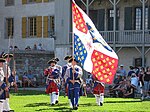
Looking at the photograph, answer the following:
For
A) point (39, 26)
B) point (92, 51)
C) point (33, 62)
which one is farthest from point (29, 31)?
point (92, 51)

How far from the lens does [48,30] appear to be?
41.8m

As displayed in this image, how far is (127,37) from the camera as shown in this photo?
3488 centimetres

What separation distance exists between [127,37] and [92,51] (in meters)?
18.1

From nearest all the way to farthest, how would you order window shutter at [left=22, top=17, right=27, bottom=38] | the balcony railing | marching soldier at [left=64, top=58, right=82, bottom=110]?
marching soldier at [left=64, top=58, right=82, bottom=110] → the balcony railing → window shutter at [left=22, top=17, right=27, bottom=38]

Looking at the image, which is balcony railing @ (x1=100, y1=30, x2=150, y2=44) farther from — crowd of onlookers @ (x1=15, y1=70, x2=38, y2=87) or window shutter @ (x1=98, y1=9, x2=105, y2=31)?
crowd of onlookers @ (x1=15, y1=70, x2=38, y2=87)

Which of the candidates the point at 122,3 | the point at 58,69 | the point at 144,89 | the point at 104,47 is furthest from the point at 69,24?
the point at 104,47

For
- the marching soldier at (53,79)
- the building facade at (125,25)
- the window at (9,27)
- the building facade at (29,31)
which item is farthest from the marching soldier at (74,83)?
the window at (9,27)

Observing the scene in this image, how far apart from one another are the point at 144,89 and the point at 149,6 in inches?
353

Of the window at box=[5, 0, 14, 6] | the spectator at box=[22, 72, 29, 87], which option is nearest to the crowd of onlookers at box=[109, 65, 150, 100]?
the spectator at box=[22, 72, 29, 87]

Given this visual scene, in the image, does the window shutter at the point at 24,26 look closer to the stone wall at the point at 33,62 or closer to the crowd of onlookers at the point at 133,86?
the stone wall at the point at 33,62

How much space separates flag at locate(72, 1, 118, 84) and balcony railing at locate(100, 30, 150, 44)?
54.1 feet

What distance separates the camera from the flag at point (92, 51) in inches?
638

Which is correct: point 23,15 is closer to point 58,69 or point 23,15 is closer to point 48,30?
point 48,30

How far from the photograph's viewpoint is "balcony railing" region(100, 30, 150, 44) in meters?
34.2
